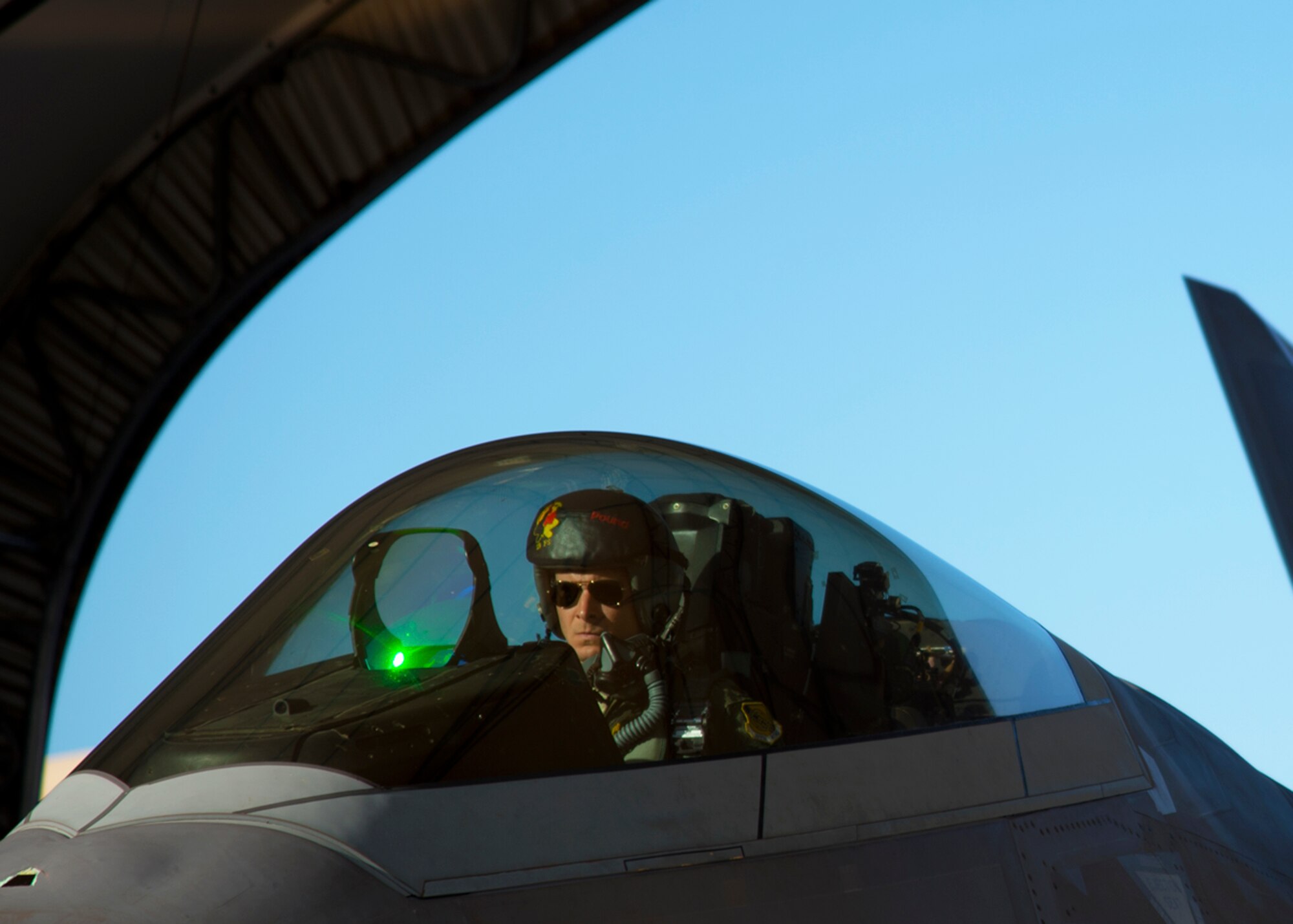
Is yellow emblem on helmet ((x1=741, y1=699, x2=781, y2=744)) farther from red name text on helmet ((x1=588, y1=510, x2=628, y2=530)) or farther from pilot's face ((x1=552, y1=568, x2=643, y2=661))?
red name text on helmet ((x1=588, y1=510, x2=628, y2=530))

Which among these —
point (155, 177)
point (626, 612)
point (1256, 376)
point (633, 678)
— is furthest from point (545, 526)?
point (155, 177)

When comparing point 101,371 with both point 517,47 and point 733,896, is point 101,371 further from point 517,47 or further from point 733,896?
point 733,896

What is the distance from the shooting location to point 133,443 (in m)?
12.6

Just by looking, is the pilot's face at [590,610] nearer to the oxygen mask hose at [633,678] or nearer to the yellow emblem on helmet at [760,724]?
the oxygen mask hose at [633,678]

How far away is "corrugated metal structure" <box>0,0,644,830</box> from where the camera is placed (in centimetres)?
948

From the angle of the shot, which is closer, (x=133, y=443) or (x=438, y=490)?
(x=438, y=490)

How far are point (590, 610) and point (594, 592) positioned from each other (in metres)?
0.04

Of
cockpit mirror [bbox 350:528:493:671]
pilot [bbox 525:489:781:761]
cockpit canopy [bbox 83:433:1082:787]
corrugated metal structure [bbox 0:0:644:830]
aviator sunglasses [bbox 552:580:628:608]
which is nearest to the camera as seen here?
cockpit canopy [bbox 83:433:1082:787]

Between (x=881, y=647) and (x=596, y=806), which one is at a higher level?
(x=881, y=647)

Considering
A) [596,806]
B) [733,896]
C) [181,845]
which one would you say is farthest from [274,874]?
[733,896]

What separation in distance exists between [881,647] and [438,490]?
3.87 ft

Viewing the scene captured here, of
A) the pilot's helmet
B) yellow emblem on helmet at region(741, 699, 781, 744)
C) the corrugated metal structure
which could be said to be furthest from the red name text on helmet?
the corrugated metal structure

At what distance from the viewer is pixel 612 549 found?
2.48 meters

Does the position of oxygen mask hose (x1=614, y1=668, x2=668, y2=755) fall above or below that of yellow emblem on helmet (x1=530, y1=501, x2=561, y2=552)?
below
